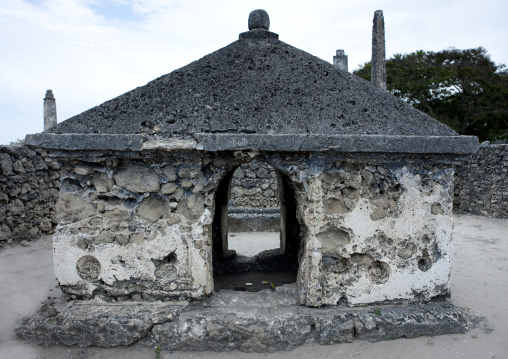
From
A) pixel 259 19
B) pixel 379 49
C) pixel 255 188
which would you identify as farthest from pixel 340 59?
pixel 259 19

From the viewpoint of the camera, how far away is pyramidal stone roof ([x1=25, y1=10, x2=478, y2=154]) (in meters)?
2.88

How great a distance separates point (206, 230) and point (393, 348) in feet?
5.66

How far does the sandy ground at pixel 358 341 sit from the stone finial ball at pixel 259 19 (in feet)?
9.25

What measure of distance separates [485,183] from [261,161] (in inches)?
311

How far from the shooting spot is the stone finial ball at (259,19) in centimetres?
352

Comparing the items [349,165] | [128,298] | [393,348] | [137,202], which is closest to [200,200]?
[137,202]

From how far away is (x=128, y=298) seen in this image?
317 cm

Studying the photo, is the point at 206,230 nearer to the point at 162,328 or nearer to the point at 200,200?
the point at 200,200

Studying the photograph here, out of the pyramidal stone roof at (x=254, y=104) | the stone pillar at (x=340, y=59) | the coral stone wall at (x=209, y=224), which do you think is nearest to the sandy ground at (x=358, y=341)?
the coral stone wall at (x=209, y=224)

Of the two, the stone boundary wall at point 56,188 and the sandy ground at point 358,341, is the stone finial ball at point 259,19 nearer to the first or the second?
the stone boundary wall at point 56,188

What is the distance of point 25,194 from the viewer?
19.7 feet

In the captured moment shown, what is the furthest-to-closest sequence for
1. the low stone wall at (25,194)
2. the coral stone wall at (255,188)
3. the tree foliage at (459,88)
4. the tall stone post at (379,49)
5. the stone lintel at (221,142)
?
the tree foliage at (459,88) < the tall stone post at (379,49) < the coral stone wall at (255,188) < the low stone wall at (25,194) < the stone lintel at (221,142)

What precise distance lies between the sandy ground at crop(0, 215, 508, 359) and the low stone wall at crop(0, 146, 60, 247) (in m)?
0.29

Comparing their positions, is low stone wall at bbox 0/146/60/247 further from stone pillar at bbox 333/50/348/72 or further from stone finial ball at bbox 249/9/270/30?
stone pillar at bbox 333/50/348/72
